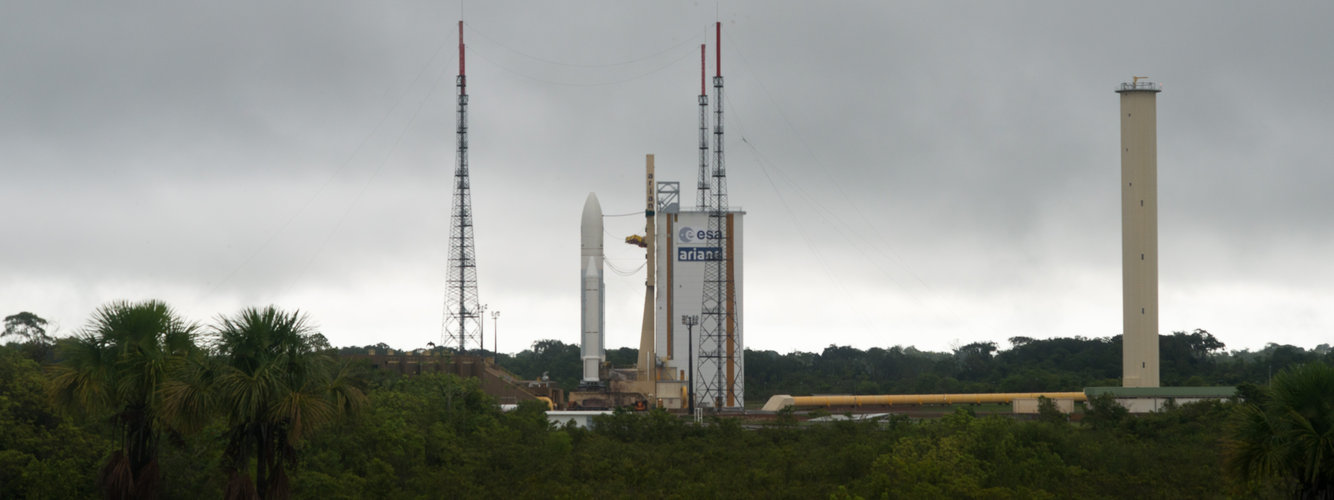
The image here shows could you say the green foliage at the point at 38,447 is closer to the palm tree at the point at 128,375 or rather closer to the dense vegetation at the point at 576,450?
the dense vegetation at the point at 576,450

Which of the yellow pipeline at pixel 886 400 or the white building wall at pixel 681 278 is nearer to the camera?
the yellow pipeline at pixel 886 400

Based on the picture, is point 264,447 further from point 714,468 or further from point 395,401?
point 395,401

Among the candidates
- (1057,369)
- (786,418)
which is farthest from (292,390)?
(1057,369)

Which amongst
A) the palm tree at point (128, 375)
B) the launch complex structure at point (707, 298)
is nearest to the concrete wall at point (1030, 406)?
the launch complex structure at point (707, 298)

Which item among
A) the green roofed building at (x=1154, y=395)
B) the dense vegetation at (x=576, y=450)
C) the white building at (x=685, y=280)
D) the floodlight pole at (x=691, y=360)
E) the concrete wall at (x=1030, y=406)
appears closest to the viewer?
the dense vegetation at (x=576, y=450)

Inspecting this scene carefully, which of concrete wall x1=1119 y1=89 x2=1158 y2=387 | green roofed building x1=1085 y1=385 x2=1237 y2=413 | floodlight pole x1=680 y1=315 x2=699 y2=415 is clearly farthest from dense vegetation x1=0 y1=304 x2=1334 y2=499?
concrete wall x1=1119 y1=89 x2=1158 y2=387

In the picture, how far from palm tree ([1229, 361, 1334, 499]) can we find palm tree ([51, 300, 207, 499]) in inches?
752

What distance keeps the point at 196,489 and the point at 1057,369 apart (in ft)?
356

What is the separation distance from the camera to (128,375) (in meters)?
25.7

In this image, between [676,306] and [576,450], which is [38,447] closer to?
[576,450]

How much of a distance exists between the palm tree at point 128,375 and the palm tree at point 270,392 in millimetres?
2024

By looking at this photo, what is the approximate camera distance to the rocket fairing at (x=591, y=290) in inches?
3693

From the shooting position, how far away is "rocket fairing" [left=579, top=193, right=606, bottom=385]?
308 feet

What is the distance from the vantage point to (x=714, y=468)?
40.5 m
